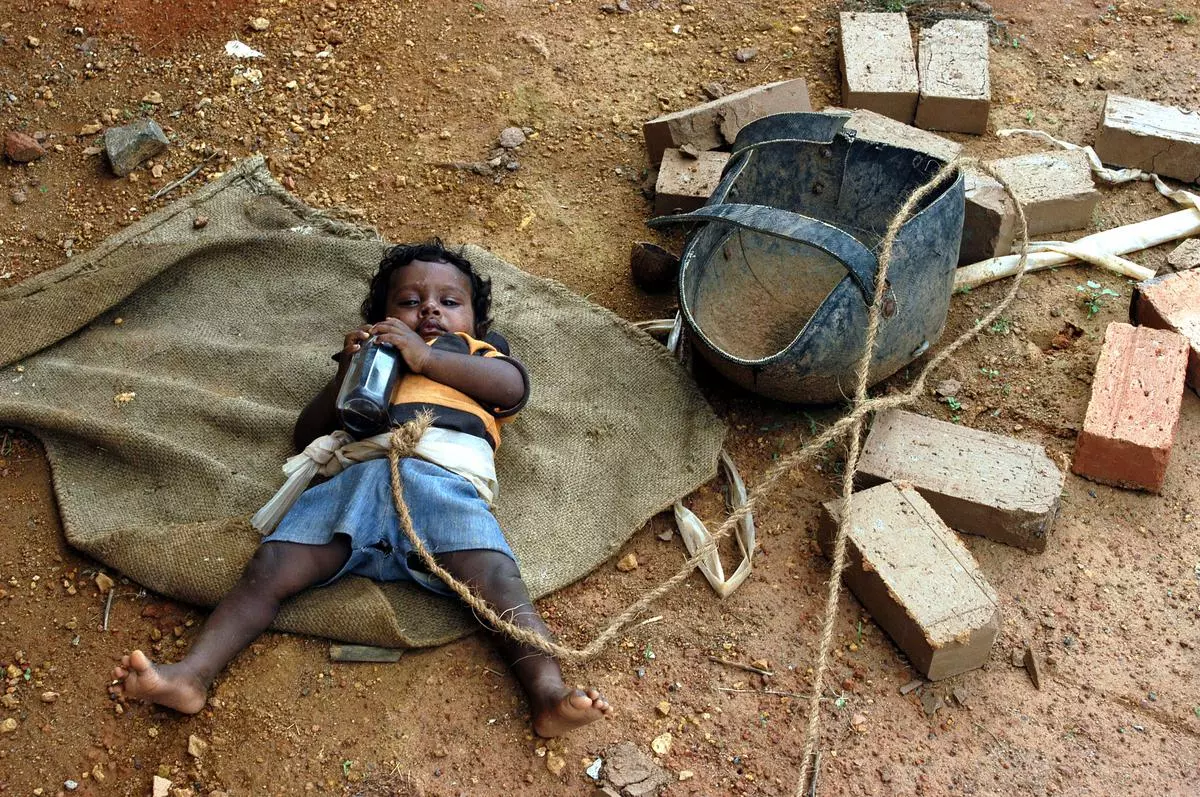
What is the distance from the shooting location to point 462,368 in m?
2.92

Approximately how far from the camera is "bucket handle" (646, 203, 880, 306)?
3002 millimetres

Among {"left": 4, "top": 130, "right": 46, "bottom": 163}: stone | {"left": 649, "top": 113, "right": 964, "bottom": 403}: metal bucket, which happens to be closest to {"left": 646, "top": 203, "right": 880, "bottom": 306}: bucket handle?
{"left": 649, "top": 113, "right": 964, "bottom": 403}: metal bucket

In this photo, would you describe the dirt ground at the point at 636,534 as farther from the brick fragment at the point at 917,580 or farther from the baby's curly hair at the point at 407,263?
the baby's curly hair at the point at 407,263

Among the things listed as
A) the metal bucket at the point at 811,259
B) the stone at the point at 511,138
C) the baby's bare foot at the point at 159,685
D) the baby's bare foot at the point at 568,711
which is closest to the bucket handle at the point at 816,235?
the metal bucket at the point at 811,259

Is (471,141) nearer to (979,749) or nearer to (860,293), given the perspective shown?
(860,293)

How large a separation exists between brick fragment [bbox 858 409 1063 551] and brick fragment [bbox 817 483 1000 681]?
0.37 ft

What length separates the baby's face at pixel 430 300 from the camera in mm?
3123

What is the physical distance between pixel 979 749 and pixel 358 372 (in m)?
1.85

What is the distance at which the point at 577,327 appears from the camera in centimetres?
363

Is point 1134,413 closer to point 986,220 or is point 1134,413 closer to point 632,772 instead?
point 986,220

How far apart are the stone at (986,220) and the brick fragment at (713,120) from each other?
0.83 meters

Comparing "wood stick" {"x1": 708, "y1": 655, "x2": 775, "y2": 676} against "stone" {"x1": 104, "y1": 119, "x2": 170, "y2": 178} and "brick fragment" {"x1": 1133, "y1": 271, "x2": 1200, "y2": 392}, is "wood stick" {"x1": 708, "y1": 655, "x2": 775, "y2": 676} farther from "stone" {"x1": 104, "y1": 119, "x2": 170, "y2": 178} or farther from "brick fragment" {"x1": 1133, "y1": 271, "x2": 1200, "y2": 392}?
"stone" {"x1": 104, "y1": 119, "x2": 170, "y2": 178}

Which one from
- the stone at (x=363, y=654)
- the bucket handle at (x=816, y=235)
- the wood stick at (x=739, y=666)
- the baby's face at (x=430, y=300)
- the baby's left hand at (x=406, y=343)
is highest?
the bucket handle at (x=816, y=235)

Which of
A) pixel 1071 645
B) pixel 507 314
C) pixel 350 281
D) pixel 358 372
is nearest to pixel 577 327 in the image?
pixel 507 314
